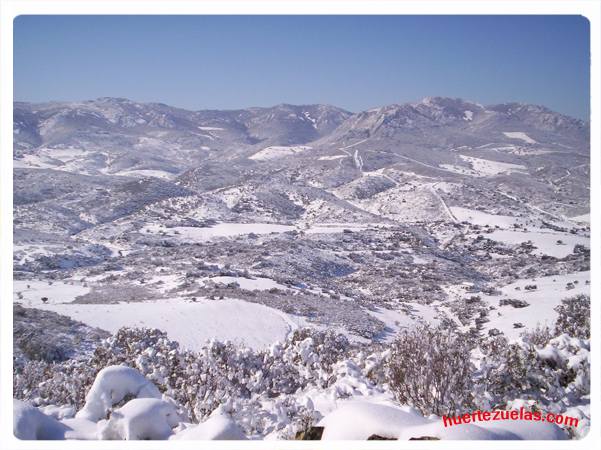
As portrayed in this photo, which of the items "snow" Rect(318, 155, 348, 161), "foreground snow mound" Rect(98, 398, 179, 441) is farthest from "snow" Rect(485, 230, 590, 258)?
"snow" Rect(318, 155, 348, 161)

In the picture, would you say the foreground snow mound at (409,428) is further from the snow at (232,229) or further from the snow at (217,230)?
the snow at (217,230)

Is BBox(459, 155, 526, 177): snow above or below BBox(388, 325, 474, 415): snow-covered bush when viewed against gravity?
above

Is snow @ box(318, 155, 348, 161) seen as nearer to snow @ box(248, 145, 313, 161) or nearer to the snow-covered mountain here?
the snow-covered mountain

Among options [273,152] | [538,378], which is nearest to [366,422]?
[538,378]

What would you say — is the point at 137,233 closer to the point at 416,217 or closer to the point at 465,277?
the point at 465,277

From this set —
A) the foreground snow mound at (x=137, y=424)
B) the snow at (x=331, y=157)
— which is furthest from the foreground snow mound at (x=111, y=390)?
the snow at (x=331, y=157)

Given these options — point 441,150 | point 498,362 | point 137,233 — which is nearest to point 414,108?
point 441,150
